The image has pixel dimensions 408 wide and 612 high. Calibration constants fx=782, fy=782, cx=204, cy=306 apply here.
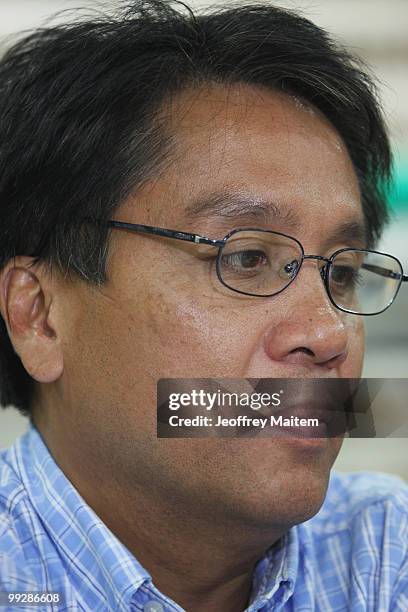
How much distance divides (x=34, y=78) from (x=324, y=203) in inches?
22.2

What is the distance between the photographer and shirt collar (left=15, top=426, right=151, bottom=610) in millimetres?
1190

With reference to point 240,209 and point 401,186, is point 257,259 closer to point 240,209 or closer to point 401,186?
point 240,209

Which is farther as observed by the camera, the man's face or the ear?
the ear

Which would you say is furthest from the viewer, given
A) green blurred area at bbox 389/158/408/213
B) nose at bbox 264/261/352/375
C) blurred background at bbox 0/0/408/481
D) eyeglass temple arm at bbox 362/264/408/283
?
green blurred area at bbox 389/158/408/213

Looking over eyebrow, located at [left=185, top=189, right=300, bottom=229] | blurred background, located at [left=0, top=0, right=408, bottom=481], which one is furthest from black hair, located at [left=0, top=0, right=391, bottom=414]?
blurred background, located at [left=0, top=0, right=408, bottom=481]

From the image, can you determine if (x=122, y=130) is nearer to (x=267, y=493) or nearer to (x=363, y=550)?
(x=267, y=493)

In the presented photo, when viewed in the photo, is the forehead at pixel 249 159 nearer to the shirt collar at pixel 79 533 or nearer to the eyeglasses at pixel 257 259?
the eyeglasses at pixel 257 259

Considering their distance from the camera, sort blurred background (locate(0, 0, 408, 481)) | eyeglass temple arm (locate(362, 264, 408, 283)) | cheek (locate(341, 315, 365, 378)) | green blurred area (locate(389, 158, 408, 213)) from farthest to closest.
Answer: green blurred area (locate(389, 158, 408, 213)) < blurred background (locate(0, 0, 408, 481)) < eyeglass temple arm (locate(362, 264, 408, 283)) < cheek (locate(341, 315, 365, 378))

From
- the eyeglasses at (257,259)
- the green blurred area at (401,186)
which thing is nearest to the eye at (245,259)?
the eyeglasses at (257,259)

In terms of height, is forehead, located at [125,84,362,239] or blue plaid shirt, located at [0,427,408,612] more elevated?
forehead, located at [125,84,362,239]

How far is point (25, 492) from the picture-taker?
4.28 ft

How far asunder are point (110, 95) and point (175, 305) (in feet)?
1.28

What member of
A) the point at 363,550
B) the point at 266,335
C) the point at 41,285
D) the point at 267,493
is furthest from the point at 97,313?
the point at 363,550

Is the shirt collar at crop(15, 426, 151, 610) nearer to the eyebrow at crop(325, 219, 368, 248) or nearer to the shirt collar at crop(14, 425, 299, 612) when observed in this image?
the shirt collar at crop(14, 425, 299, 612)
